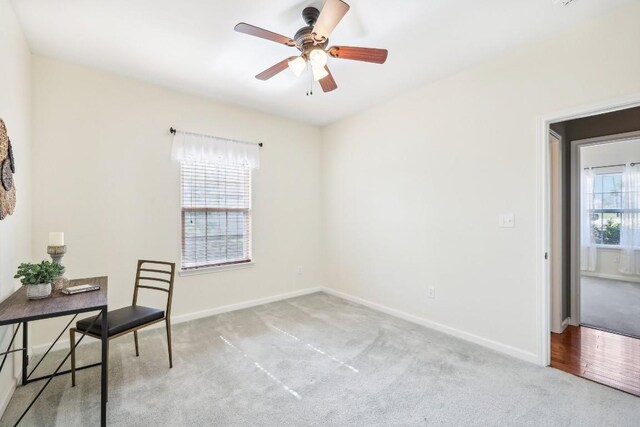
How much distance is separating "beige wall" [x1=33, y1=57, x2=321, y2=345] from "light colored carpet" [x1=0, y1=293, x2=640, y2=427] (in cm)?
79

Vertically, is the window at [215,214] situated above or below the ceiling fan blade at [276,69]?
below

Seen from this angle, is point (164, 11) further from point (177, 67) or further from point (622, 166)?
point (622, 166)

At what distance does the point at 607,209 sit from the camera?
5.78 meters

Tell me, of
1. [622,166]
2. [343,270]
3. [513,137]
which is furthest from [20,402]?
[622,166]

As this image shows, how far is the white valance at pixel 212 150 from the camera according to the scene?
3.38 metres

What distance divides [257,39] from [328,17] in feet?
2.85

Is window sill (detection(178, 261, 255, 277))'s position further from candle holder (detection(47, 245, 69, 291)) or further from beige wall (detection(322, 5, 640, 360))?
beige wall (detection(322, 5, 640, 360))

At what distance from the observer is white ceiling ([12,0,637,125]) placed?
203 cm

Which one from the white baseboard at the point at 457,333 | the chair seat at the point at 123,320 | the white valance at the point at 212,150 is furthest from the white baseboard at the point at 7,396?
the white baseboard at the point at 457,333

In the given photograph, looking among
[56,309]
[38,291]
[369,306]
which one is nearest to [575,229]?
[369,306]

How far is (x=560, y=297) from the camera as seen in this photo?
3.17m

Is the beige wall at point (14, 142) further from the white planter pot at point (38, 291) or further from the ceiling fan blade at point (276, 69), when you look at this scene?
the ceiling fan blade at point (276, 69)

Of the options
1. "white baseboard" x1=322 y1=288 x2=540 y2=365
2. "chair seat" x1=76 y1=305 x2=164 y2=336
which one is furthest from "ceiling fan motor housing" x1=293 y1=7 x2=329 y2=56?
"white baseboard" x1=322 y1=288 x2=540 y2=365

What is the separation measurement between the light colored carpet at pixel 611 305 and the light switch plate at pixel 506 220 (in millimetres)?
1867
